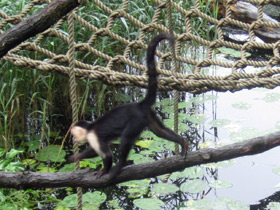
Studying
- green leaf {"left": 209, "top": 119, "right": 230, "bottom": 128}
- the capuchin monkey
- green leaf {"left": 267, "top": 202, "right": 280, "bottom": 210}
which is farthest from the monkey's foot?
green leaf {"left": 209, "top": 119, "right": 230, "bottom": 128}

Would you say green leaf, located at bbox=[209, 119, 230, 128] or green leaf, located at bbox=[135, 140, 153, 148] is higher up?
green leaf, located at bbox=[209, 119, 230, 128]

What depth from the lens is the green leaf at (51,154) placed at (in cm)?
283

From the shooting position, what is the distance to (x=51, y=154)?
2.88m

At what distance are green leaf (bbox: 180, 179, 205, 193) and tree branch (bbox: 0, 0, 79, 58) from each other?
5.58ft

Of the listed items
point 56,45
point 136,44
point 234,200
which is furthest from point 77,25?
point 234,200

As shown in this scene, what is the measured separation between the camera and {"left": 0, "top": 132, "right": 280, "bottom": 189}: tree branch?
4.36 feet

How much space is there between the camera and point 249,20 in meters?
3.82

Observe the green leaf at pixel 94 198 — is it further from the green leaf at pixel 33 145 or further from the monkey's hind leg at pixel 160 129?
the monkey's hind leg at pixel 160 129

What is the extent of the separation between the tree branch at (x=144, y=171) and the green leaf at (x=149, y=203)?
3.56ft

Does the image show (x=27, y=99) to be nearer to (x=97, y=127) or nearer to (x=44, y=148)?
(x=44, y=148)

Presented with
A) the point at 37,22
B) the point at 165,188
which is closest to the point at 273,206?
the point at 165,188

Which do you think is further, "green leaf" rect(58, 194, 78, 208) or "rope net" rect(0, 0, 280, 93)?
"green leaf" rect(58, 194, 78, 208)

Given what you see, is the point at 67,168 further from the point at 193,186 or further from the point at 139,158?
the point at 193,186

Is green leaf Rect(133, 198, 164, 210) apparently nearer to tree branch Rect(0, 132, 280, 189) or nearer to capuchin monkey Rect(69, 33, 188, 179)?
capuchin monkey Rect(69, 33, 188, 179)
